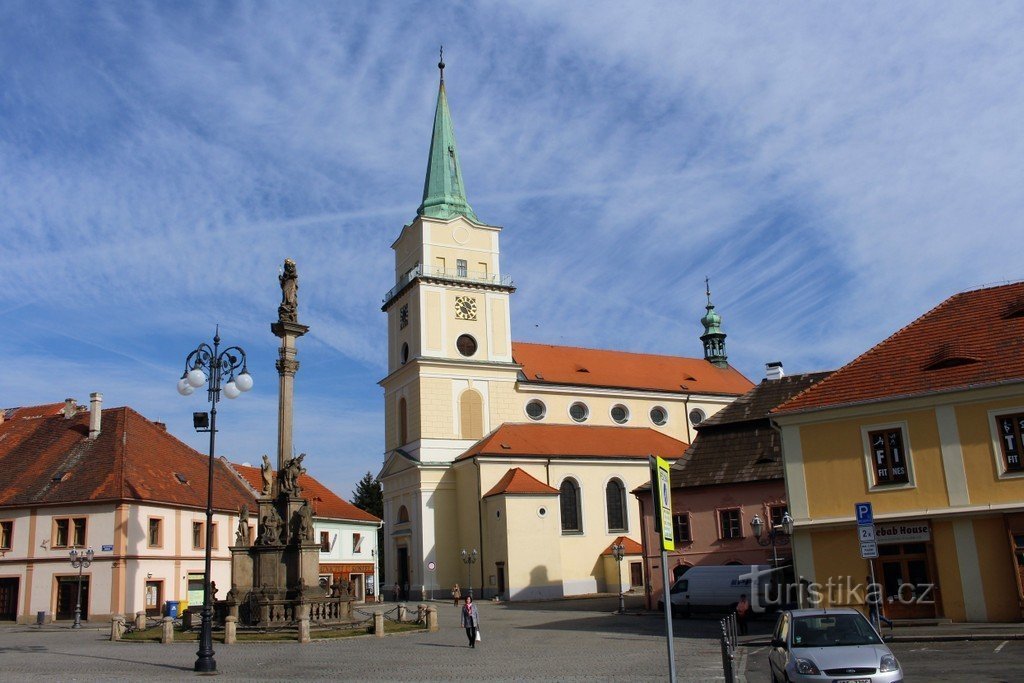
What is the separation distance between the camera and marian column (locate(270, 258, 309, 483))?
28.0 meters

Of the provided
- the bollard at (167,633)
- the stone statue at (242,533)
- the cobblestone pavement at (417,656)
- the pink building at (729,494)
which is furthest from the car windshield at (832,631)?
the pink building at (729,494)

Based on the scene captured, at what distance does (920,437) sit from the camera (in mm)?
22875

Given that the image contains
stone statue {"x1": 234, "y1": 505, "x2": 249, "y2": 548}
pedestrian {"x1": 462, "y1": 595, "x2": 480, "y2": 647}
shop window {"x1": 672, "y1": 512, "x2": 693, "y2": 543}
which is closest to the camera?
pedestrian {"x1": 462, "y1": 595, "x2": 480, "y2": 647}

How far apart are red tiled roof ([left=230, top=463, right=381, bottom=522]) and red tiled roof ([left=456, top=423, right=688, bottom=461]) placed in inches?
360

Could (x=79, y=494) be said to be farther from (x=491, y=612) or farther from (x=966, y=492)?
(x=966, y=492)

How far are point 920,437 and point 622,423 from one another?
1425 inches

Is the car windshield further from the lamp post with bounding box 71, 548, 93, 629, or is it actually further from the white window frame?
the lamp post with bounding box 71, 548, 93, 629

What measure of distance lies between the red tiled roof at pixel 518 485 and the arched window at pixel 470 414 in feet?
14.5

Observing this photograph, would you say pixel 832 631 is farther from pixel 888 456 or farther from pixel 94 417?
pixel 94 417

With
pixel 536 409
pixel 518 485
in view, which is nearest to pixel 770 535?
pixel 518 485

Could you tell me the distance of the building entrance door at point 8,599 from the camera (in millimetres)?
38281

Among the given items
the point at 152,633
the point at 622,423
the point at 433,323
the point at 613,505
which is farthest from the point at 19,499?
the point at 622,423

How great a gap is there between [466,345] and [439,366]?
8.59 feet

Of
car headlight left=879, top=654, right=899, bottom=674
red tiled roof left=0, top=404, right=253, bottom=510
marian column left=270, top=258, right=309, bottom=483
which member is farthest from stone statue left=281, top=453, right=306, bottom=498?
car headlight left=879, top=654, right=899, bottom=674
